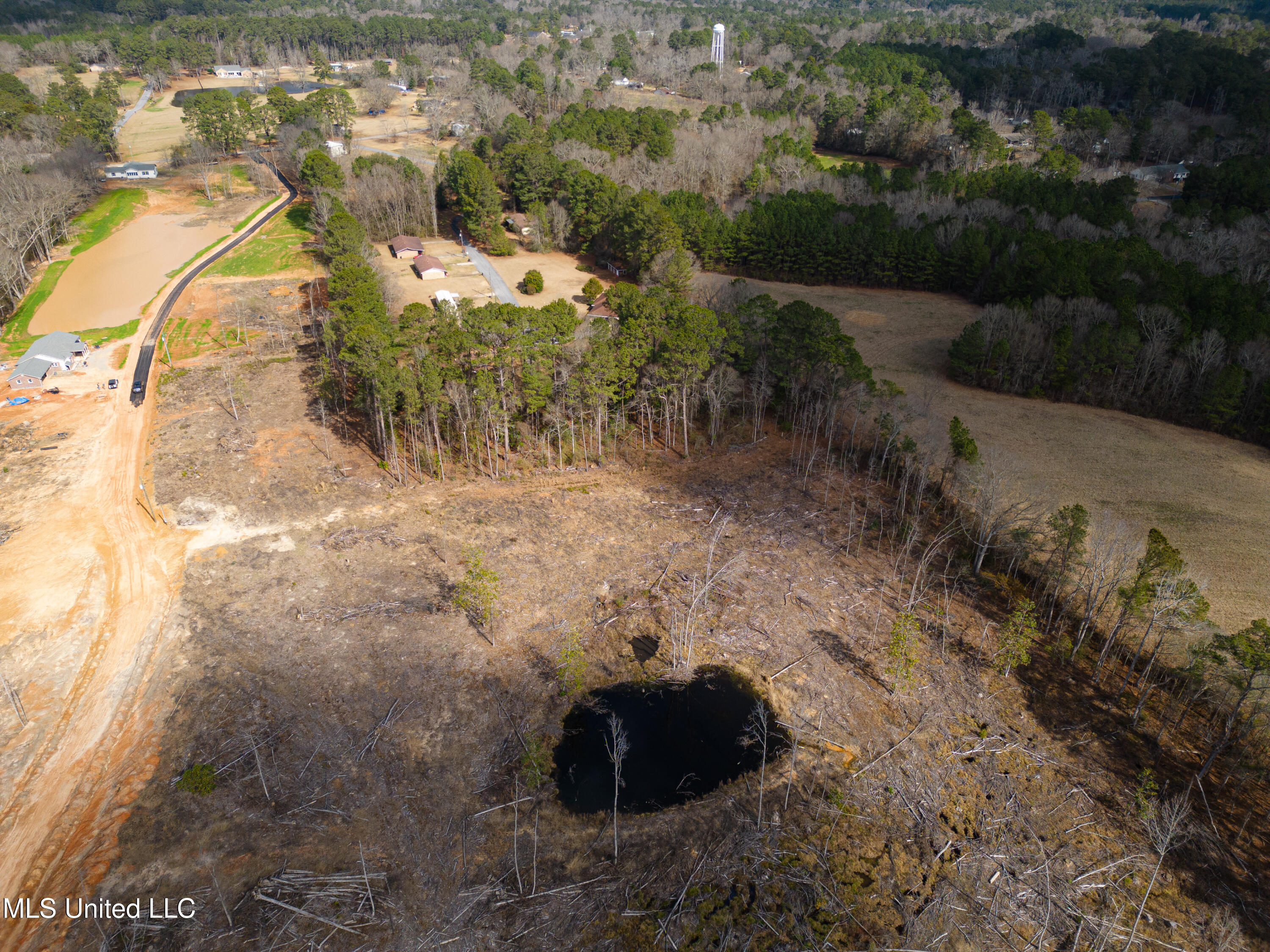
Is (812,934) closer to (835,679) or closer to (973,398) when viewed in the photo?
(835,679)

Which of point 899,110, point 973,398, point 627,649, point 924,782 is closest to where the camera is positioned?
point 924,782

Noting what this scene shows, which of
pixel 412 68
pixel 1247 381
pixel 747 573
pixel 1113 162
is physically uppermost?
pixel 412 68

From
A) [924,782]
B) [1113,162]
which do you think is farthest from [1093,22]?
[924,782]

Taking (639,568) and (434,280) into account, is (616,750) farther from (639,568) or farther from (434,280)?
(434,280)

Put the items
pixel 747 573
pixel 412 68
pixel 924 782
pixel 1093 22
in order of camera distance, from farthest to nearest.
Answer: pixel 1093 22
pixel 412 68
pixel 747 573
pixel 924 782

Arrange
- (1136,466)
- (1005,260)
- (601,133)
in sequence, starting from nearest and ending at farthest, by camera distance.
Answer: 1. (1136,466)
2. (1005,260)
3. (601,133)

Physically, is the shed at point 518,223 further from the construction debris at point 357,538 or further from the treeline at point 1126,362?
the construction debris at point 357,538

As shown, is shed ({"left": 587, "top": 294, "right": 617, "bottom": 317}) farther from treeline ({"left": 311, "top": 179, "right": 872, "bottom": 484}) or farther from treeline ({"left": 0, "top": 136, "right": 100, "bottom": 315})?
treeline ({"left": 0, "top": 136, "right": 100, "bottom": 315})

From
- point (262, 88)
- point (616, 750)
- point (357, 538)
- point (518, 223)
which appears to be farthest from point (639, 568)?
point (262, 88)
